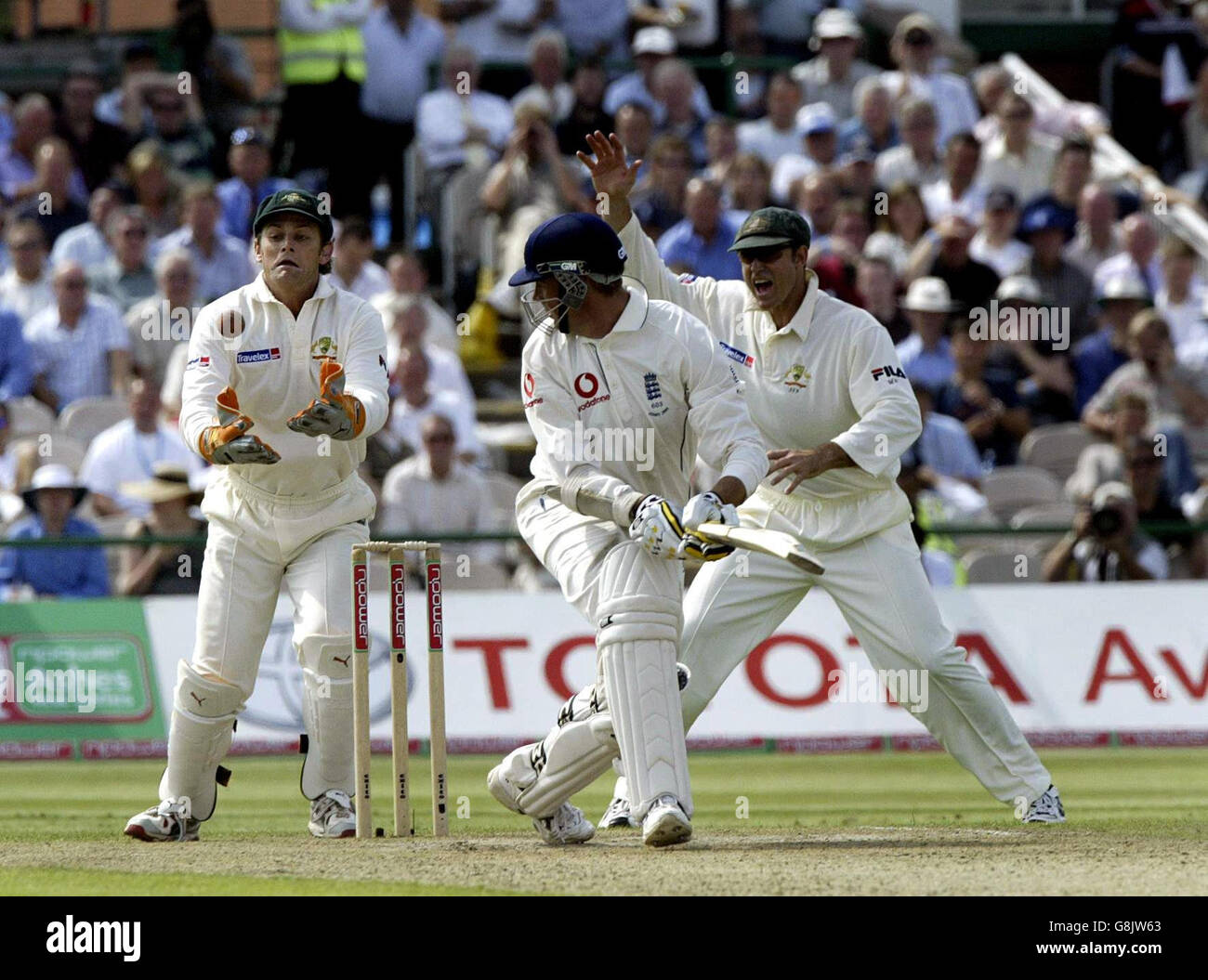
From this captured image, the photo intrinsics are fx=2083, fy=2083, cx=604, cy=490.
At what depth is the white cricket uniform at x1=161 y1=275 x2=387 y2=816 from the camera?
7.78 meters

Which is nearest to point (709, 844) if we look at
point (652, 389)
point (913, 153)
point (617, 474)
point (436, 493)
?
point (617, 474)

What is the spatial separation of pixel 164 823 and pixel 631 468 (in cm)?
226

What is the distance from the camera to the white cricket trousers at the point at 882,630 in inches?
322

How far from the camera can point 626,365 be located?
732 cm

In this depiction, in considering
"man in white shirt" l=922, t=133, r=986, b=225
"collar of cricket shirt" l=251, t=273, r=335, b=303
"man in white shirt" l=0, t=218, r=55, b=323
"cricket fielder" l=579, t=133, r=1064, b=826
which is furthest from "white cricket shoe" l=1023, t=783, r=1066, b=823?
"man in white shirt" l=0, t=218, r=55, b=323

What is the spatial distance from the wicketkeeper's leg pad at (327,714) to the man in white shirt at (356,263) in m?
7.53

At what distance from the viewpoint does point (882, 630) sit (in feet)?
27.0

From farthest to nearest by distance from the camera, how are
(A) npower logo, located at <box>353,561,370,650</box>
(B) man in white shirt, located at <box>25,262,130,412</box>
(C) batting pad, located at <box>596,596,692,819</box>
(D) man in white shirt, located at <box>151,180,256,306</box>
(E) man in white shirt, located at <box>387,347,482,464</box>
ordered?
(D) man in white shirt, located at <box>151,180,256,306</box>, (B) man in white shirt, located at <box>25,262,130,412</box>, (E) man in white shirt, located at <box>387,347,482,464</box>, (A) npower logo, located at <box>353,561,370,650</box>, (C) batting pad, located at <box>596,596,692,819</box>

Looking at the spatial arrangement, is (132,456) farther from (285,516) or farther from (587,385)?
(587,385)

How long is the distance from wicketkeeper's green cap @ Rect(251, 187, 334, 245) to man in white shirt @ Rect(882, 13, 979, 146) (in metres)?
10.1

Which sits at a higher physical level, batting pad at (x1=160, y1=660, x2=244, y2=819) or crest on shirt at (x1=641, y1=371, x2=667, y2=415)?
crest on shirt at (x1=641, y1=371, x2=667, y2=415)

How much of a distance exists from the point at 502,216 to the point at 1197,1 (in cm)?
751

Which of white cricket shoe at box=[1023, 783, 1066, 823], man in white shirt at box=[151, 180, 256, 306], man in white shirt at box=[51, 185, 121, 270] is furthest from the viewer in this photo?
man in white shirt at box=[51, 185, 121, 270]

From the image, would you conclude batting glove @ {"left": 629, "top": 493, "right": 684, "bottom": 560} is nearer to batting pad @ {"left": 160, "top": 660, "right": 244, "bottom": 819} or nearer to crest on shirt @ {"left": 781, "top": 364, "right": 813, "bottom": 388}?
crest on shirt @ {"left": 781, "top": 364, "right": 813, "bottom": 388}
